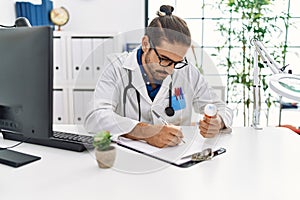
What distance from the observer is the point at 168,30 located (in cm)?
113

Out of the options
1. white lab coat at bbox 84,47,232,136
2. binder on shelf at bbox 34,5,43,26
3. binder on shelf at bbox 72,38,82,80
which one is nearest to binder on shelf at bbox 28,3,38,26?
binder on shelf at bbox 34,5,43,26

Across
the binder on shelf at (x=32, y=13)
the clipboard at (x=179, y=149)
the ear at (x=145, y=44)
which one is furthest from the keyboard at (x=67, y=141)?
the binder on shelf at (x=32, y=13)

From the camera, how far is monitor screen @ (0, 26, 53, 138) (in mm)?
928

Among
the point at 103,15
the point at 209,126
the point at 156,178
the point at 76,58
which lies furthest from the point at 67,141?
the point at 103,15

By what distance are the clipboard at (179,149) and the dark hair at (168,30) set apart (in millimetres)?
352

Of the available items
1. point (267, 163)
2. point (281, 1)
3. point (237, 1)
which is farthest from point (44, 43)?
point (281, 1)

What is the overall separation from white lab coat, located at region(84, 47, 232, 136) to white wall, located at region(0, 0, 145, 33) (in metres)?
1.69

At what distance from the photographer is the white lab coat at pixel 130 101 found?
1.21 meters

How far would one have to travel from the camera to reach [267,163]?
3.43 feet

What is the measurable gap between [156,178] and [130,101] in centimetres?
42

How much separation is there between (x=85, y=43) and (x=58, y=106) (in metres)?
0.56

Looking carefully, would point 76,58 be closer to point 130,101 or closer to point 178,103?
point 130,101

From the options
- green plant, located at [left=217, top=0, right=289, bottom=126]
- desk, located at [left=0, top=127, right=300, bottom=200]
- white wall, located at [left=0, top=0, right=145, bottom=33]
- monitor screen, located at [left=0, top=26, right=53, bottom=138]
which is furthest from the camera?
white wall, located at [left=0, top=0, right=145, bottom=33]

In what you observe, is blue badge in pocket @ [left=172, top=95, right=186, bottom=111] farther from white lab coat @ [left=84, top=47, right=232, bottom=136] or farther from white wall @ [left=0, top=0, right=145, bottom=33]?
white wall @ [left=0, top=0, right=145, bottom=33]
